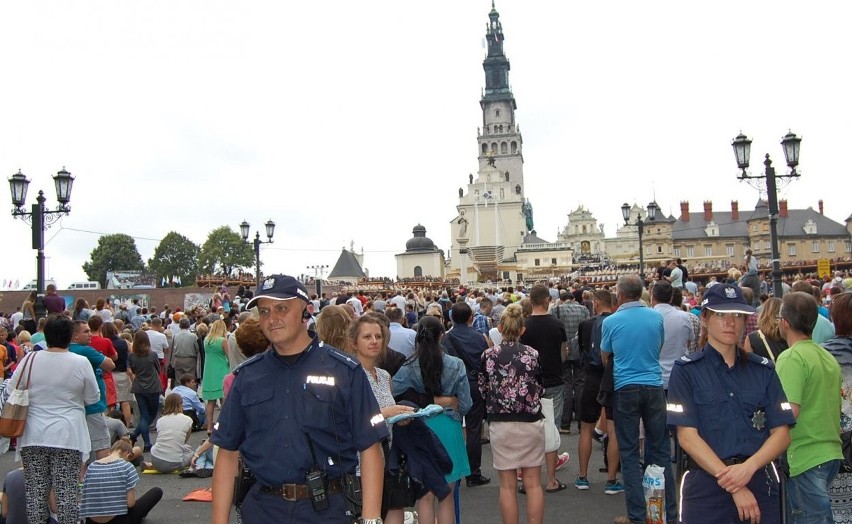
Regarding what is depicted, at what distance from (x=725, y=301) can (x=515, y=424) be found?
284 centimetres

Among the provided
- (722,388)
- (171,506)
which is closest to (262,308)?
(722,388)

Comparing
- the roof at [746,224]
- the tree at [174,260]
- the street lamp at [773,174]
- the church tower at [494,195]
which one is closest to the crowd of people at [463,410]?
the street lamp at [773,174]

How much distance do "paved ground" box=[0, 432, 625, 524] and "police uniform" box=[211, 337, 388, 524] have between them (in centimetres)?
296

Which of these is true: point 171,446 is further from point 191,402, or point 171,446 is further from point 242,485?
point 242,485

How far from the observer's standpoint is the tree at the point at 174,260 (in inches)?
4291

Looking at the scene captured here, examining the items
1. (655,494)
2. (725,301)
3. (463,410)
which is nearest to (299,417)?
(725,301)

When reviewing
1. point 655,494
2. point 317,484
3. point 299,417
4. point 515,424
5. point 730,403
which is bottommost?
point 655,494

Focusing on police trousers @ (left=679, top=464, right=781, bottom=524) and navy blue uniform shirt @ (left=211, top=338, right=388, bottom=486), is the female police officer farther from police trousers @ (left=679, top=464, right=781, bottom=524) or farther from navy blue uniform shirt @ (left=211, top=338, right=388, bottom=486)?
navy blue uniform shirt @ (left=211, top=338, right=388, bottom=486)

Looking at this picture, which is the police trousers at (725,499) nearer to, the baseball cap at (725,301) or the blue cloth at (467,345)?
the baseball cap at (725,301)

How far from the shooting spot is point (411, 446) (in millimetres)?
5090

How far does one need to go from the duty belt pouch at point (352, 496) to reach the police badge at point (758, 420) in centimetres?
225

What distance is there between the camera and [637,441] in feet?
22.6

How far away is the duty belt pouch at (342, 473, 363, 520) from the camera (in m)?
3.63

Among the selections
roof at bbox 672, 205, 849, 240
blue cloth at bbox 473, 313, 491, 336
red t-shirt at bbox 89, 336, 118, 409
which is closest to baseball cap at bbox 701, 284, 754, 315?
red t-shirt at bbox 89, 336, 118, 409
